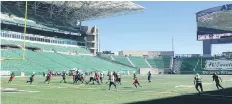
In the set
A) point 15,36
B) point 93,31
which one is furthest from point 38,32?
point 93,31

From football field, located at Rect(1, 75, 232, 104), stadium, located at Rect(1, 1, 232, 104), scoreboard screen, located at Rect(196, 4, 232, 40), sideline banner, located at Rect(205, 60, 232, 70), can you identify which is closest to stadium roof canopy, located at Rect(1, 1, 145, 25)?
stadium, located at Rect(1, 1, 232, 104)

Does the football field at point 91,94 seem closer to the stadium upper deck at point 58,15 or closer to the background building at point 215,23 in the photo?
the background building at point 215,23

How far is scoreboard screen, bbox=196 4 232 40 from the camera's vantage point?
255 ft

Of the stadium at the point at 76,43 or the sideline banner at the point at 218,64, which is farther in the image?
the sideline banner at the point at 218,64

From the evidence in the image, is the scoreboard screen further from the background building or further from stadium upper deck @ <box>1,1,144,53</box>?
stadium upper deck @ <box>1,1,144,53</box>

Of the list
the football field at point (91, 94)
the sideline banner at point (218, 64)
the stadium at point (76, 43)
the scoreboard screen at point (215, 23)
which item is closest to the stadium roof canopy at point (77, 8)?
the stadium at point (76, 43)

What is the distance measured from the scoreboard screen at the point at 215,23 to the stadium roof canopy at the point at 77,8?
1883cm

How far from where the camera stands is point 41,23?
91.7 meters

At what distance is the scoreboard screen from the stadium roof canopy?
18.8 meters

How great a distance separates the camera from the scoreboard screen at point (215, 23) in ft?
255

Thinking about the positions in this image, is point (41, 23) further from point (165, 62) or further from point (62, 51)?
point (165, 62)

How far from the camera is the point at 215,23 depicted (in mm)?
78562

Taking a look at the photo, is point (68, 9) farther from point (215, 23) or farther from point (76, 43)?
point (215, 23)

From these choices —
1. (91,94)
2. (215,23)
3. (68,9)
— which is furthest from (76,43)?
(91,94)
